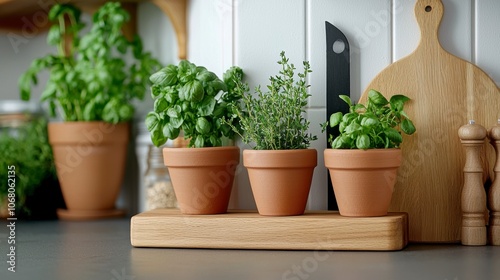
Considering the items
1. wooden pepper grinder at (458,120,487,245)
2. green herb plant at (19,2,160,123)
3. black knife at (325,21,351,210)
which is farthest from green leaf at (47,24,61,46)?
wooden pepper grinder at (458,120,487,245)

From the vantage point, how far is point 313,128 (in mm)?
1340

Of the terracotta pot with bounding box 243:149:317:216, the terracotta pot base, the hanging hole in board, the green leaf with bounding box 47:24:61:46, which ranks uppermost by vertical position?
the green leaf with bounding box 47:24:61:46

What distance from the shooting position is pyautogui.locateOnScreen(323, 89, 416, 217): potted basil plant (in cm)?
116

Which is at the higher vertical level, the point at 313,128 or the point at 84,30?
the point at 84,30

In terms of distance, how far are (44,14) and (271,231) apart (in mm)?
1003

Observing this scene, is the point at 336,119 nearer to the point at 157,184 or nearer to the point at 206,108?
the point at 206,108

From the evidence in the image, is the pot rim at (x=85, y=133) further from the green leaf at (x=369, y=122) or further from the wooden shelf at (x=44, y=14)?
the green leaf at (x=369, y=122)

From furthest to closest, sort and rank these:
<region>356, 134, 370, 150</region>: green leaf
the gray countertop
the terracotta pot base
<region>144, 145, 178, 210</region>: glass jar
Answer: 1. the terracotta pot base
2. <region>144, 145, 178, 210</region>: glass jar
3. <region>356, 134, 370, 150</region>: green leaf
4. the gray countertop

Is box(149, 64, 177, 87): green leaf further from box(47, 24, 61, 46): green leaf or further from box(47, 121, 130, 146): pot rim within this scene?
box(47, 24, 61, 46): green leaf

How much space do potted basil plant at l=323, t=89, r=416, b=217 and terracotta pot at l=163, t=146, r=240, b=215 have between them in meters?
0.19

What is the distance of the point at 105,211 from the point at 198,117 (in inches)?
22.0

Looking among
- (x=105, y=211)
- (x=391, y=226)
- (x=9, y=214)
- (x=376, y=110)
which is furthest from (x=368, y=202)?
(x=9, y=214)

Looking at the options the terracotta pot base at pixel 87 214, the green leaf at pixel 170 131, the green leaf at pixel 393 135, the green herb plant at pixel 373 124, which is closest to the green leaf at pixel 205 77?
the green leaf at pixel 170 131

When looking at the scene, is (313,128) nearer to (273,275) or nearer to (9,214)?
(273,275)
